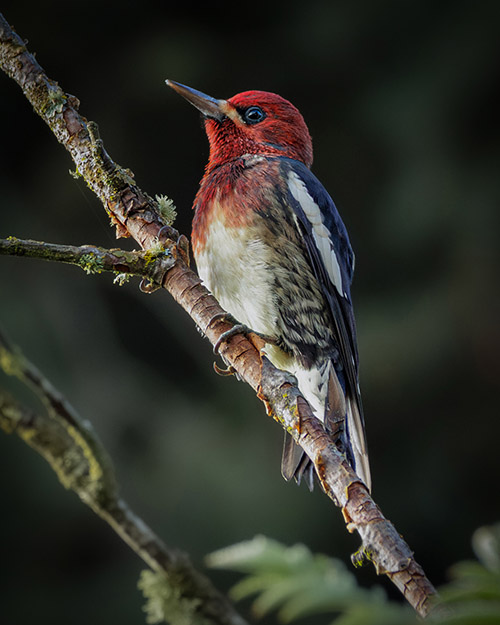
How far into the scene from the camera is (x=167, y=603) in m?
0.65

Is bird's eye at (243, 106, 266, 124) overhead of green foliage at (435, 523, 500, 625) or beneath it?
overhead

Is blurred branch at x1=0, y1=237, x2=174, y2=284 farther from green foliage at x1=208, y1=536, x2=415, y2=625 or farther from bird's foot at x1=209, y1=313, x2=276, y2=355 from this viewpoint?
green foliage at x1=208, y1=536, x2=415, y2=625

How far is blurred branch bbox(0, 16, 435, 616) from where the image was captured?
0.96m

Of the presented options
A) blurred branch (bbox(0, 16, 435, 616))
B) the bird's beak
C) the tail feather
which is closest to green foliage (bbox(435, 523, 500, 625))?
blurred branch (bbox(0, 16, 435, 616))

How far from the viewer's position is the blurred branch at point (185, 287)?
37.7 inches

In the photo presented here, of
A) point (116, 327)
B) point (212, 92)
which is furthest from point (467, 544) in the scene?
point (212, 92)

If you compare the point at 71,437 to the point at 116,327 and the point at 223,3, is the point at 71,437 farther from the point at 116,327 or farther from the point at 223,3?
the point at 223,3

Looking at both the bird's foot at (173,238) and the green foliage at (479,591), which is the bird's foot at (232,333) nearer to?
the bird's foot at (173,238)

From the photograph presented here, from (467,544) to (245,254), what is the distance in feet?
6.46

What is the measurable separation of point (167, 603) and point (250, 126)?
180 centimetres

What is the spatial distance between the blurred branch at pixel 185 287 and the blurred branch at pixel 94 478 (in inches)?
12.8

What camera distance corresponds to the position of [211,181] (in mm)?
1959

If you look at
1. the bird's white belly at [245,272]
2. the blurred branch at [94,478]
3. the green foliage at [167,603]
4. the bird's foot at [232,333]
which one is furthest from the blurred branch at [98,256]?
the green foliage at [167,603]

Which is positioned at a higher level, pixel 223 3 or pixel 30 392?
pixel 223 3
